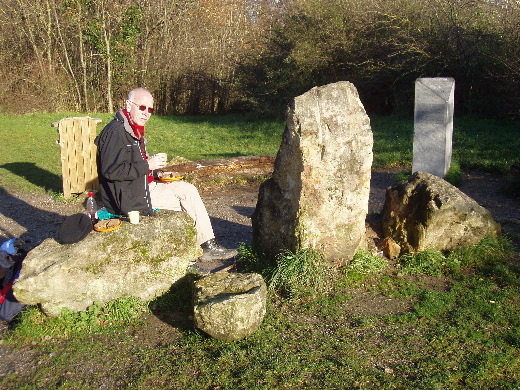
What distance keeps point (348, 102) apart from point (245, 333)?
2.38 meters

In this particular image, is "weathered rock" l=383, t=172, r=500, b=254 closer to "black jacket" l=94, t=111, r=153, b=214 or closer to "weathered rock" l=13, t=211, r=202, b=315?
"weathered rock" l=13, t=211, r=202, b=315

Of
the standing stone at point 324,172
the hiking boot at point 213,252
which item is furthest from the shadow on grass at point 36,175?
the standing stone at point 324,172

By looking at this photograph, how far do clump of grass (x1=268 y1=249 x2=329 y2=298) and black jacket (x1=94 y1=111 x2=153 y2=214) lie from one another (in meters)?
1.35

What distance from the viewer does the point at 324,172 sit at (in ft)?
17.7

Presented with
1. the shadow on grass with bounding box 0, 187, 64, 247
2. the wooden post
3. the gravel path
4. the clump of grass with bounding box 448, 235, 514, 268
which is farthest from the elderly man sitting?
the wooden post

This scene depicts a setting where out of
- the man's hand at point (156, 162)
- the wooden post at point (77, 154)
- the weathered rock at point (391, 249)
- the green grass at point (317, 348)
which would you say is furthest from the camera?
the wooden post at point (77, 154)

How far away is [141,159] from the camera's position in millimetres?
5387

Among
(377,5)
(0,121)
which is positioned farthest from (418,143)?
(0,121)

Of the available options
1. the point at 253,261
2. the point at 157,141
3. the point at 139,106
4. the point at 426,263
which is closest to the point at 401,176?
the point at 426,263

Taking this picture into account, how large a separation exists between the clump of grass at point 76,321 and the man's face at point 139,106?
1.69 metres

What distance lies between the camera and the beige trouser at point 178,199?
586cm

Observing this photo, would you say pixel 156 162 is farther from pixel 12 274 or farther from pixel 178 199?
pixel 12 274

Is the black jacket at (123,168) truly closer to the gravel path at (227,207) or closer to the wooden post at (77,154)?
the gravel path at (227,207)

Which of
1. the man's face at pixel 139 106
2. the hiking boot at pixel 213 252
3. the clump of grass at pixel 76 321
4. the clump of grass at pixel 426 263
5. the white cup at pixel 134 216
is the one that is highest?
the man's face at pixel 139 106
